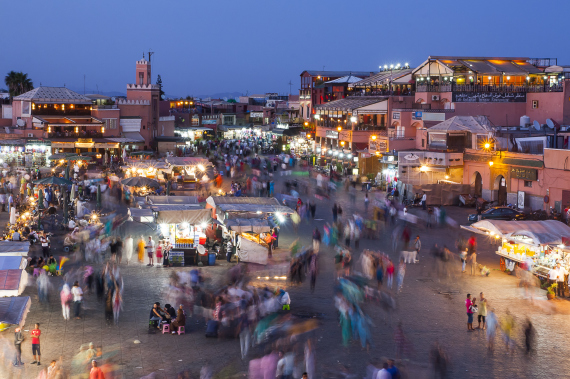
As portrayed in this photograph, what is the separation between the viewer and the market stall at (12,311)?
1205 centimetres

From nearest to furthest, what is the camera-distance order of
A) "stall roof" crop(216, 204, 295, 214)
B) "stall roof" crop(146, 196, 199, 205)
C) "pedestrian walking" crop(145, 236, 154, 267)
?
"pedestrian walking" crop(145, 236, 154, 267), "stall roof" crop(216, 204, 295, 214), "stall roof" crop(146, 196, 199, 205)

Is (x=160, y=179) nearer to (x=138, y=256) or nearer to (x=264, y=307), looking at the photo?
(x=138, y=256)

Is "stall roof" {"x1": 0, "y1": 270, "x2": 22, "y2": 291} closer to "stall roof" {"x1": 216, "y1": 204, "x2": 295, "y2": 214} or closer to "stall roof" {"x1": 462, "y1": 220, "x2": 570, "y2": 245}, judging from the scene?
"stall roof" {"x1": 216, "y1": 204, "x2": 295, "y2": 214}

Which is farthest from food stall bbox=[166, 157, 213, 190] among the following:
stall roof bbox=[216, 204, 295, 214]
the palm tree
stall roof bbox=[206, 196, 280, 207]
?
the palm tree

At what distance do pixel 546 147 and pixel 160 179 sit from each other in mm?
22501

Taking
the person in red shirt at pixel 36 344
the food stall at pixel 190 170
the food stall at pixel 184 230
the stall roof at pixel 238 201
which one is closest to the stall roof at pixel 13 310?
the person in red shirt at pixel 36 344

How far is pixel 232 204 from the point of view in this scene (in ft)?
84.7

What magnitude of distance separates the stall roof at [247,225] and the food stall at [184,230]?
1.03 m

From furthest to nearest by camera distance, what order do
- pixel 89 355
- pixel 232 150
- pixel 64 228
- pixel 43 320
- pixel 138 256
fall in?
pixel 232 150 → pixel 64 228 → pixel 138 256 → pixel 43 320 → pixel 89 355

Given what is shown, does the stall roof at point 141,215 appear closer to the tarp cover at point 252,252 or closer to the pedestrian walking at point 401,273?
the tarp cover at point 252,252

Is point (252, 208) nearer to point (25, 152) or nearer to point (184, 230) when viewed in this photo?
point (184, 230)

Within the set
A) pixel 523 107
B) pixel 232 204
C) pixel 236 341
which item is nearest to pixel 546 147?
pixel 523 107

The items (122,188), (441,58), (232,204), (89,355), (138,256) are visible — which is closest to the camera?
(89,355)

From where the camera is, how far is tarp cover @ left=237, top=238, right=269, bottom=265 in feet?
75.5
